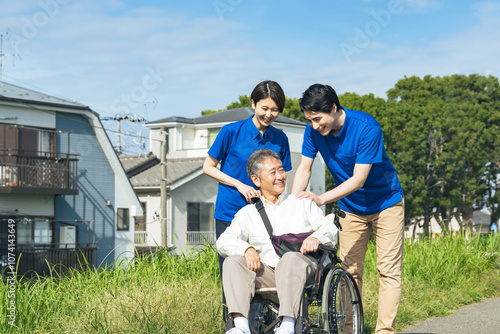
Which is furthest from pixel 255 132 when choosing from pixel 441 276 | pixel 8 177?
pixel 8 177

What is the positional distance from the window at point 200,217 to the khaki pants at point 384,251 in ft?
87.3

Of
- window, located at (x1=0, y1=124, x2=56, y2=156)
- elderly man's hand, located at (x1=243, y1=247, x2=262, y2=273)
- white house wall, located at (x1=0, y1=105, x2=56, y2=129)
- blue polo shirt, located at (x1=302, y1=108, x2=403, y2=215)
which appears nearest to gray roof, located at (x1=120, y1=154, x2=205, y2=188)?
window, located at (x1=0, y1=124, x2=56, y2=156)

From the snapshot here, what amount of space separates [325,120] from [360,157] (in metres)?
0.35

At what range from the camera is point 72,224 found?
2389 centimetres

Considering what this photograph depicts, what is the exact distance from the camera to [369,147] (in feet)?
13.6

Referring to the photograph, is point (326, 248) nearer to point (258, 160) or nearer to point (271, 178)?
point (271, 178)

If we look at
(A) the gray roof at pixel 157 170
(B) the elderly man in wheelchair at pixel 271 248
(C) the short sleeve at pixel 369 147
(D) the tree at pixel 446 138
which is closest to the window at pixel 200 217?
(A) the gray roof at pixel 157 170

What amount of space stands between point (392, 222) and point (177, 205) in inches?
1043

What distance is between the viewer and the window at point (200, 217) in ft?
102

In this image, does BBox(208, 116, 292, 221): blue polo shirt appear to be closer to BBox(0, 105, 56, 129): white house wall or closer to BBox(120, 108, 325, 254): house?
BBox(0, 105, 56, 129): white house wall

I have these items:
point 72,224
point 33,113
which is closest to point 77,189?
point 72,224

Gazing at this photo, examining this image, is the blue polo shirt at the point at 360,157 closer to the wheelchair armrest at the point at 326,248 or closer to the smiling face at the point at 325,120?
the smiling face at the point at 325,120

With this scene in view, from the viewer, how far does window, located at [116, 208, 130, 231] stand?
26109mm

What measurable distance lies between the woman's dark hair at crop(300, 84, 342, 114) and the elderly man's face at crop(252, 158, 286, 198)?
0.44m
